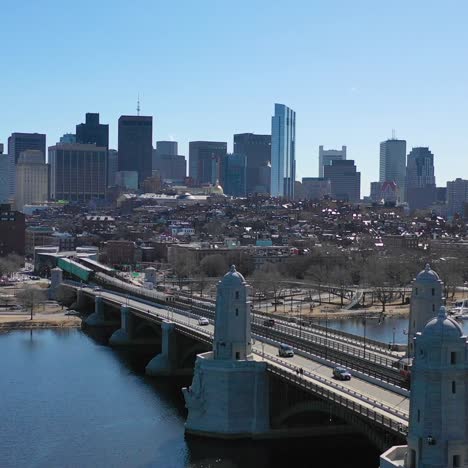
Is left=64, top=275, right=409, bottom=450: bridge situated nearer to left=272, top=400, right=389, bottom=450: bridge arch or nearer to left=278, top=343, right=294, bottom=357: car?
left=272, top=400, right=389, bottom=450: bridge arch

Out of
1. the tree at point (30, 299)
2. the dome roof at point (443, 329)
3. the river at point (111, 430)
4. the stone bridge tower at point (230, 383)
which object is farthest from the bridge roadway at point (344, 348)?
the tree at point (30, 299)

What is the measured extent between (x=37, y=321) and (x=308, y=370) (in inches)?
1944

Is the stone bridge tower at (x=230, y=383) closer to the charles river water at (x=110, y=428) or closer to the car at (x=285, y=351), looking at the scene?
the charles river water at (x=110, y=428)

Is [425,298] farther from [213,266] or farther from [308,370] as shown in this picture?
[213,266]

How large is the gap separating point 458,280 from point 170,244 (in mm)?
56143

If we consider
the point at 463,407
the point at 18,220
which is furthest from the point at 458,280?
the point at 463,407

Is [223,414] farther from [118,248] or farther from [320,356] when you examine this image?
[118,248]

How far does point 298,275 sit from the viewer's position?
142 meters

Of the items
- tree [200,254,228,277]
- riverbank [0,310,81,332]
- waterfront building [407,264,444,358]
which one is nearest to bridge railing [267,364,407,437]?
waterfront building [407,264,444,358]

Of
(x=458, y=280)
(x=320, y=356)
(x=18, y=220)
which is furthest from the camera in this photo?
(x=18, y=220)

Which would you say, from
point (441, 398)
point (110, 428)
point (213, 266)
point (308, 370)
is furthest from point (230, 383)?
point (213, 266)

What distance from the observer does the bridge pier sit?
6550cm

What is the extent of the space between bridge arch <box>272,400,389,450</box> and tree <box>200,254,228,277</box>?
92.2 metres

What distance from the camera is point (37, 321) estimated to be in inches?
3642
